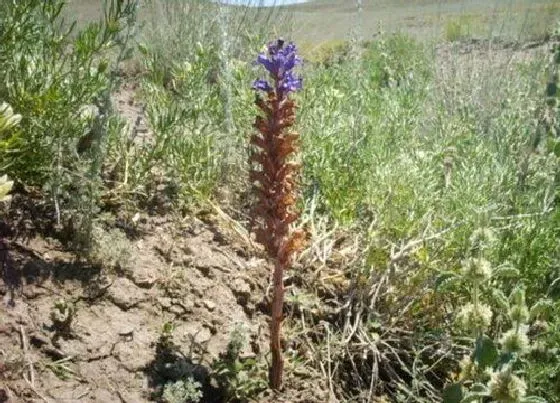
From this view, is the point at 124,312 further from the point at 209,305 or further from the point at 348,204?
the point at 348,204

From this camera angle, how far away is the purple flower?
1.89m

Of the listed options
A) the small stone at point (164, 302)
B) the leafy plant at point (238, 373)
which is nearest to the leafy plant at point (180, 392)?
the leafy plant at point (238, 373)

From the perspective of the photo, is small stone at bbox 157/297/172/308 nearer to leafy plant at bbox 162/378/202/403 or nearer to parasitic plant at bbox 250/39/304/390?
leafy plant at bbox 162/378/202/403

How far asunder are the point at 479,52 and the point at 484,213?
6.49 metres

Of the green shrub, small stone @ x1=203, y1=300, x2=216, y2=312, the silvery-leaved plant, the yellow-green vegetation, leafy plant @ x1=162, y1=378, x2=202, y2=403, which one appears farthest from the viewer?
small stone @ x1=203, y1=300, x2=216, y2=312

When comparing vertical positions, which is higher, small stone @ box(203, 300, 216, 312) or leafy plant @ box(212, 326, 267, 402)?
small stone @ box(203, 300, 216, 312)

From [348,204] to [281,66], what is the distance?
1.22 m

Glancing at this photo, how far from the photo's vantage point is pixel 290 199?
1.90m

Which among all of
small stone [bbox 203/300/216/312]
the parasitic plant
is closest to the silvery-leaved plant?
the parasitic plant

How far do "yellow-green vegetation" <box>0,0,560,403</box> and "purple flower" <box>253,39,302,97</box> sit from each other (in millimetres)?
686

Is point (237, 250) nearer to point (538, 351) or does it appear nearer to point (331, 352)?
point (331, 352)

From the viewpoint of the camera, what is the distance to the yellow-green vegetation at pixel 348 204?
6.95ft

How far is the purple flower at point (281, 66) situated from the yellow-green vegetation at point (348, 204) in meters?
0.69

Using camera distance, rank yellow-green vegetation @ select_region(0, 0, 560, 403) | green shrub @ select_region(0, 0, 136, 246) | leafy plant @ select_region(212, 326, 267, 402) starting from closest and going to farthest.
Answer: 1. leafy plant @ select_region(212, 326, 267, 402)
2. yellow-green vegetation @ select_region(0, 0, 560, 403)
3. green shrub @ select_region(0, 0, 136, 246)
